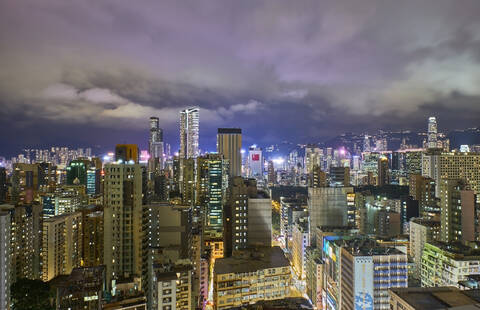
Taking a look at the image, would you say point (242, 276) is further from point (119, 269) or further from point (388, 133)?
point (388, 133)

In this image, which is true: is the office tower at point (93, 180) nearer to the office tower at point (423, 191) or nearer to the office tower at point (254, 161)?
the office tower at point (254, 161)

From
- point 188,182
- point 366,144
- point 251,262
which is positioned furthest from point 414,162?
point 251,262

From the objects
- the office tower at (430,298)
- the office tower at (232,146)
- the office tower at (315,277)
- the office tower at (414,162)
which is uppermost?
the office tower at (232,146)

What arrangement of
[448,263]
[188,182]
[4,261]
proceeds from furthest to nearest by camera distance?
[188,182] < [448,263] < [4,261]

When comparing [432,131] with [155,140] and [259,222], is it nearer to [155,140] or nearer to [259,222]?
[259,222]

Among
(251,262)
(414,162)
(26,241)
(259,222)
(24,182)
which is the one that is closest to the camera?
(251,262)

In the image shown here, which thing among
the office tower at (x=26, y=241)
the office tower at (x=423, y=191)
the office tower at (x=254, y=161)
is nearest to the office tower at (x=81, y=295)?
the office tower at (x=26, y=241)
